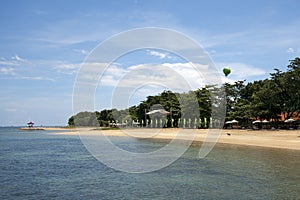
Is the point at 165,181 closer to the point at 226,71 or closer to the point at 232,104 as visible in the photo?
the point at 226,71

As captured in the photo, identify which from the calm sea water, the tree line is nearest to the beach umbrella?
the tree line

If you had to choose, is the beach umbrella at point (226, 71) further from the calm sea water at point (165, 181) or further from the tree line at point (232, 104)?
the calm sea water at point (165, 181)

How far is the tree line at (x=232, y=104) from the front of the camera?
4912 cm

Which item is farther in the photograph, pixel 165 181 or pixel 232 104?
pixel 232 104

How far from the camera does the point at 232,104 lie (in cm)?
6588

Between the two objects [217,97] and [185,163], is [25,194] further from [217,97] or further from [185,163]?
[217,97]

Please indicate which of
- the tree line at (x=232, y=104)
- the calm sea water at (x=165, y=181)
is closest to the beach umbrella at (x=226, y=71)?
the tree line at (x=232, y=104)

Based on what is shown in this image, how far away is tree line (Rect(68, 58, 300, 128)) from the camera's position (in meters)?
49.1

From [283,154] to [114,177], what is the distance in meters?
14.7

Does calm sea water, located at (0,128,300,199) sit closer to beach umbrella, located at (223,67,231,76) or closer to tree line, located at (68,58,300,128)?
tree line, located at (68,58,300,128)

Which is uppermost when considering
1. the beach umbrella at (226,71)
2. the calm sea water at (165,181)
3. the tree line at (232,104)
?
the beach umbrella at (226,71)

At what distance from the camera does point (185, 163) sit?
75.7 feet

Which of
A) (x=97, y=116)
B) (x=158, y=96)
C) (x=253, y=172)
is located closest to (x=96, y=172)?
(x=253, y=172)

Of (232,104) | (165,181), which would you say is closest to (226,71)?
(232,104)
